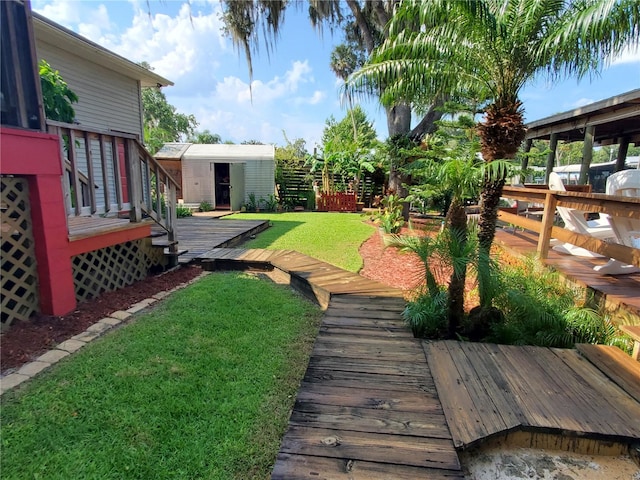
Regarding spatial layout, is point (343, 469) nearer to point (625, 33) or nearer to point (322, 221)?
point (625, 33)

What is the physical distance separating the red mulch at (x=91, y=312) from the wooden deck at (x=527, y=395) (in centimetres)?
121

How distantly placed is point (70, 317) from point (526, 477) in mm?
4003

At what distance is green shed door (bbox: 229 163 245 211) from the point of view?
46.6 ft

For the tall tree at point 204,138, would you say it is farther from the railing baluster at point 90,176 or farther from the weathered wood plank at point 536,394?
the weathered wood plank at point 536,394

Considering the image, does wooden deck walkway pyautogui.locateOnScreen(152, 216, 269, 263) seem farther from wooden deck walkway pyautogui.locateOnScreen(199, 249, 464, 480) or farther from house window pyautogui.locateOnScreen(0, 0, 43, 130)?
wooden deck walkway pyautogui.locateOnScreen(199, 249, 464, 480)

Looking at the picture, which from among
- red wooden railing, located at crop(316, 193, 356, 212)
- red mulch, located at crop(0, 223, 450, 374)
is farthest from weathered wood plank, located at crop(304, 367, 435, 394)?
red wooden railing, located at crop(316, 193, 356, 212)

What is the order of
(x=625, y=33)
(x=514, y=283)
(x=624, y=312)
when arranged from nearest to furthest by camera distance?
(x=624, y=312) < (x=625, y=33) < (x=514, y=283)

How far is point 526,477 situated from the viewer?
74.6 inches

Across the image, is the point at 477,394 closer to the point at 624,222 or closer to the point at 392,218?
the point at 624,222

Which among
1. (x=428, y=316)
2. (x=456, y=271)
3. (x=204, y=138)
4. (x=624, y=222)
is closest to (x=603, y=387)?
(x=456, y=271)

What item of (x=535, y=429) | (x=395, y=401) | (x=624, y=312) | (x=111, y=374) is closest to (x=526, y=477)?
(x=535, y=429)

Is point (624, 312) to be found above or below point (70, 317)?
above

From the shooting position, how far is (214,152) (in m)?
14.7

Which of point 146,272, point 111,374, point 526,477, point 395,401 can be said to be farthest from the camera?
point 146,272
